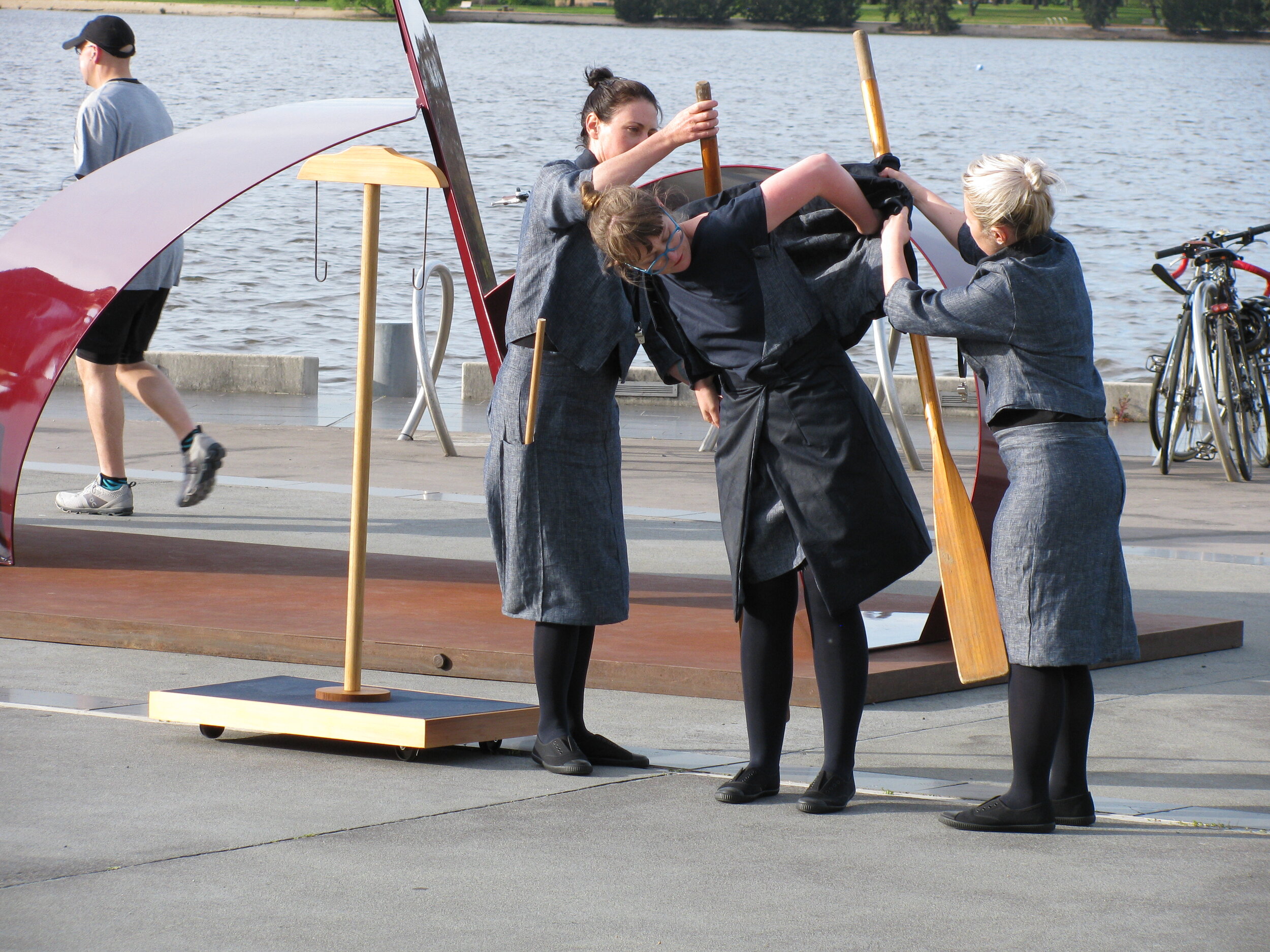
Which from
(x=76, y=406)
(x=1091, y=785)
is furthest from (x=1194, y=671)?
(x=76, y=406)

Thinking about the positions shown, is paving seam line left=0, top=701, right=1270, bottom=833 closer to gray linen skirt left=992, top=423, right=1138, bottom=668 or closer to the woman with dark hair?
the woman with dark hair

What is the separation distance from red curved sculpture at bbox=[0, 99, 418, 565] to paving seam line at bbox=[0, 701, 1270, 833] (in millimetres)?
1730

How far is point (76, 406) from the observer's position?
41.9 feet

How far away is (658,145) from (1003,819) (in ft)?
5.53

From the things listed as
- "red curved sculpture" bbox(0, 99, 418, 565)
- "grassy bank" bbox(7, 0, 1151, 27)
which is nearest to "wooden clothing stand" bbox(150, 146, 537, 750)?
"red curved sculpture" bbox(0, 99, 418, 565)

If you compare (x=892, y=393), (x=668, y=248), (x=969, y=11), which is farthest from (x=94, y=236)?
(x=969, y=11)

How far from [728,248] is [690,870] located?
137 centimetres

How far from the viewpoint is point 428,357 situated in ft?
36.7

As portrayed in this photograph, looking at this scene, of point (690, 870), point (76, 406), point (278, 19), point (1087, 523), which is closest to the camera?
point (690, 870)

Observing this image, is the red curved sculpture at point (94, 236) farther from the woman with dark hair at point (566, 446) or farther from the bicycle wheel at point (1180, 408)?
the bicycle wheel at point (1180, 408)

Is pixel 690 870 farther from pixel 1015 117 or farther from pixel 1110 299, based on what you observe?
pixel 1015 117

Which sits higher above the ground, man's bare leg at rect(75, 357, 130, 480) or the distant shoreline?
the distant shoreline

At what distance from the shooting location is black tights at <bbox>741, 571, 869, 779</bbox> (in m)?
4.16

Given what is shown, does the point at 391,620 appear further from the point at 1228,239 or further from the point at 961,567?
the point at 1228,239
